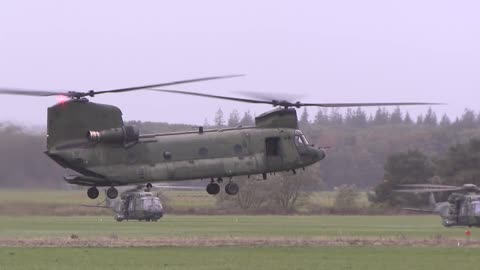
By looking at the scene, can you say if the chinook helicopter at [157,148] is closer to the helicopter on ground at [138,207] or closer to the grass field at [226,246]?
the grass field at [226,246]

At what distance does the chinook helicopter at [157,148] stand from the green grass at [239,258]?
3.04m

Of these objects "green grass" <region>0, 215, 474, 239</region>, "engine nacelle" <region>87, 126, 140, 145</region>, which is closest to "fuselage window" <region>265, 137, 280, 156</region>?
"engine nacelle" <region>87, 126, 140, 145</region>

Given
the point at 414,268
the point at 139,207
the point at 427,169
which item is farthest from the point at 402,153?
the point at 414,268

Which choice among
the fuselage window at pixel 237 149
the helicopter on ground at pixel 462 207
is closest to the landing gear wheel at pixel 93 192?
the fuselage window at pixel 237 149

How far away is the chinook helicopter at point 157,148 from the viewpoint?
39.2 meters

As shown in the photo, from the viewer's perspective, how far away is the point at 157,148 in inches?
1580

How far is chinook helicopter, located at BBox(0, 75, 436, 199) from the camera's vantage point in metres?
39.2

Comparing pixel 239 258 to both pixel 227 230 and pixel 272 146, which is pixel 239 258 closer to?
pixel 272 146

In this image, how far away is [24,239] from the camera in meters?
57.3

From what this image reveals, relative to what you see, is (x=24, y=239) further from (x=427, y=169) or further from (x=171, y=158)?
(x=427, y=169)

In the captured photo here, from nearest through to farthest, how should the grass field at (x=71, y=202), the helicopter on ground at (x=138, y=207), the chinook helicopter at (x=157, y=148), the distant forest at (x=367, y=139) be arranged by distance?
the chinook helicopter at (x=157, y=148)
the grass field at (x=71, y=202)
the helicopter on ground at (x=138, y=207)
the distant forest at (x=367, y=139)

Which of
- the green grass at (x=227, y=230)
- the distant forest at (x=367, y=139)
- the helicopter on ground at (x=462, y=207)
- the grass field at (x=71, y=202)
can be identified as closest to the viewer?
the grass field at (x=71, y=202)

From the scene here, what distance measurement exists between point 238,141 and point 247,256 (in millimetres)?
7026

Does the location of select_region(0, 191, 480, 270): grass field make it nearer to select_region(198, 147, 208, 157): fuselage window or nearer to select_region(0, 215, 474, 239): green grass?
select_region(0, 215, 474, 239): green grass
